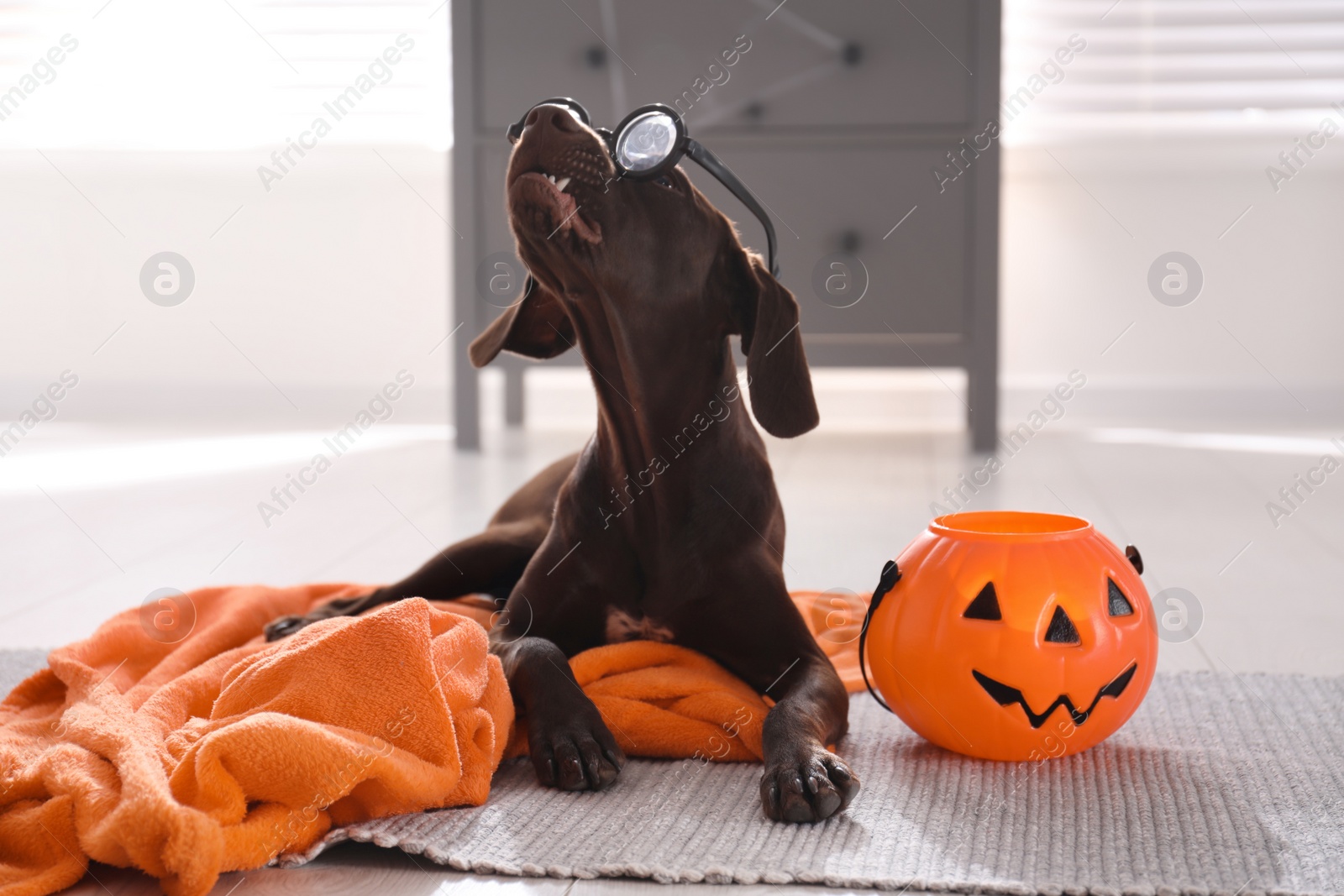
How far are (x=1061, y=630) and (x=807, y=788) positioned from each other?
16.1 inches

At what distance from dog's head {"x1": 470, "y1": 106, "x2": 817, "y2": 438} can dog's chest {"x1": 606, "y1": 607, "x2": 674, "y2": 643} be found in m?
0.35

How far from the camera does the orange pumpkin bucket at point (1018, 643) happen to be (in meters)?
1.55

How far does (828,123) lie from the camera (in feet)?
15.5

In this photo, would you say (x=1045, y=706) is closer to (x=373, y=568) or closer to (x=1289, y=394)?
(x=373, y=568)

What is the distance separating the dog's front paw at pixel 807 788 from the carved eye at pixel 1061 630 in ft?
1.07

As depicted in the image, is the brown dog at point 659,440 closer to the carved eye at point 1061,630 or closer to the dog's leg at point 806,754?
the dog's leg at point 806,754

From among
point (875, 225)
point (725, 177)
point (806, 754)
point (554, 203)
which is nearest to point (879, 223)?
point (875, 225)

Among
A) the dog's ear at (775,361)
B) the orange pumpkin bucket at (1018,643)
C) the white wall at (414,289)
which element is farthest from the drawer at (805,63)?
the orange pumpkin bucket at (1018,643)

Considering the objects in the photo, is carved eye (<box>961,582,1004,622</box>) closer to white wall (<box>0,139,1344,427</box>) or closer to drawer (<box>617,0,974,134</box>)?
drawer (<box>617,0,974,134</box>)

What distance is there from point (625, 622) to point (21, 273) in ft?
18.2

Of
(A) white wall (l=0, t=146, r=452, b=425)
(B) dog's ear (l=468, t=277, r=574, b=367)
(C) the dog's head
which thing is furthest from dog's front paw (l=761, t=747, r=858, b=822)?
(A) white wall (l=0, t=146, r=452, b=425)

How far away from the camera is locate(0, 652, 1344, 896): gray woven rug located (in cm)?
128

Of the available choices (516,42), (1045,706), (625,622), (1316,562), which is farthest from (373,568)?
(516,42)

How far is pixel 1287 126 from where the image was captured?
18.5 ft
